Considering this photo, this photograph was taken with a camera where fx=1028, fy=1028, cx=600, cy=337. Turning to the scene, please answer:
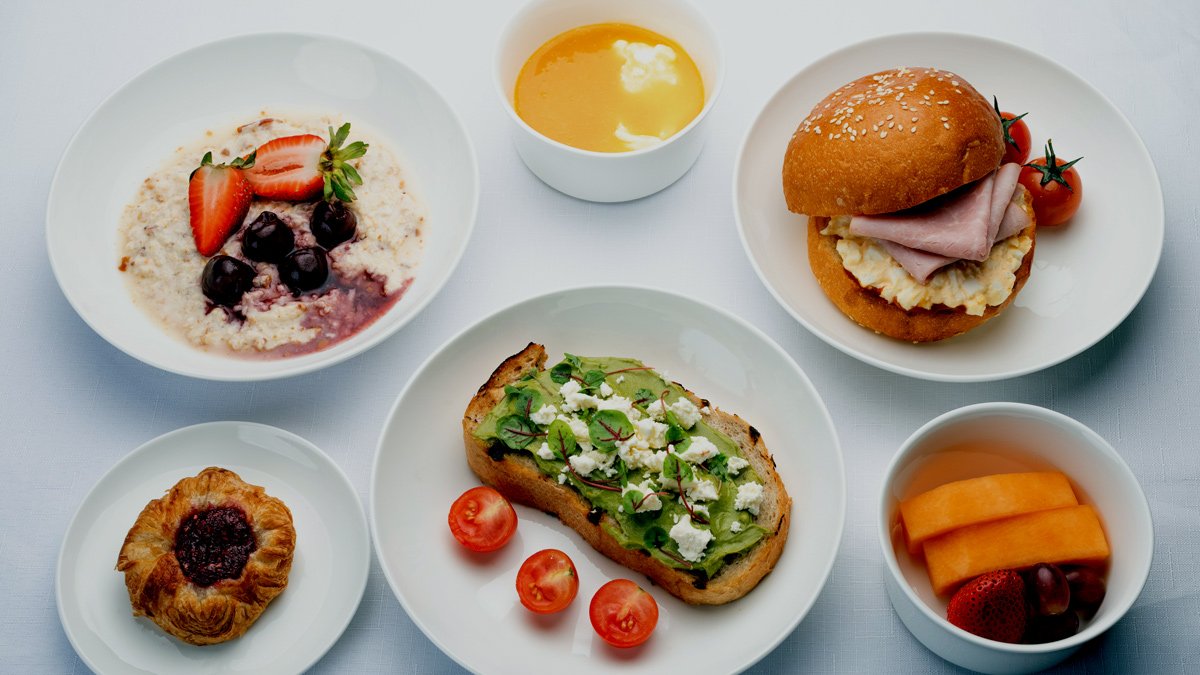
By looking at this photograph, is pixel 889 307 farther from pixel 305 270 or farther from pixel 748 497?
pixel 305 270

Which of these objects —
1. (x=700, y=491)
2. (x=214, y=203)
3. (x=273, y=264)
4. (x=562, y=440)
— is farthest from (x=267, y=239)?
(x=700, y=491)

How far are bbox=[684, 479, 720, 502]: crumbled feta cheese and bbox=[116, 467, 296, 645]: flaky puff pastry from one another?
1.11 meters

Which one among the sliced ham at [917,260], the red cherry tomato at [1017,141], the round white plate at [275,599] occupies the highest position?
the red cherry tomato at [1017,141]

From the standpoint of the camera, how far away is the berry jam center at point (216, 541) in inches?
110

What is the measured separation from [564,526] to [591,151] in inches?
45.8

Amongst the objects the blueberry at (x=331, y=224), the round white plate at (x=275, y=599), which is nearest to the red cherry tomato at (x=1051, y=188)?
the blueberry at (x=331, y=224)

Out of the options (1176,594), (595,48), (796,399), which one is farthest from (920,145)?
(1176,594)

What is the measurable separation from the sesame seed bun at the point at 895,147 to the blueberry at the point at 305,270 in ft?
4.76

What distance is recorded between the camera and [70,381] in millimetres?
3211

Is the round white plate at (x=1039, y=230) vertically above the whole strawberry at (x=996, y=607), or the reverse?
the round white plate at (x=1039, y=230)

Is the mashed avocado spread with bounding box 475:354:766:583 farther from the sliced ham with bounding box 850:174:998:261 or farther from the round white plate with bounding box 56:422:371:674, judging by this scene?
the sliced ham with bounding box 850:174:998:261

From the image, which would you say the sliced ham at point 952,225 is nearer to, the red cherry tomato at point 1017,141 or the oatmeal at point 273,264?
the red cherry tomato at point 1017,141

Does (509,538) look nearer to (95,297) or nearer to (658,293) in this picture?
(658,293)

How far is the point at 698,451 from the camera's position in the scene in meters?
2.73
